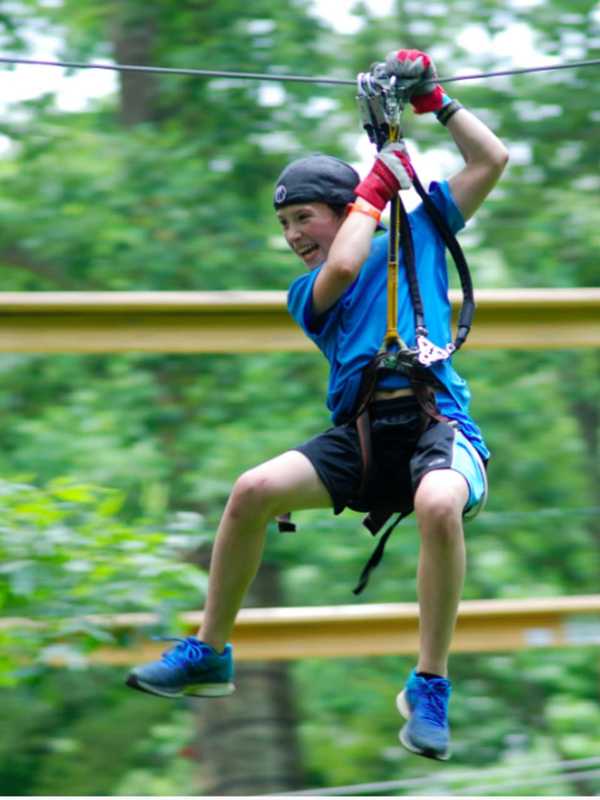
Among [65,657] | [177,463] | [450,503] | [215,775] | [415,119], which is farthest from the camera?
[415,119]

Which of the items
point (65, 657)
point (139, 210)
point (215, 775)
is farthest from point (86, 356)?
point (65, 657)

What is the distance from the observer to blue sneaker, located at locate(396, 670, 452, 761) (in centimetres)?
291

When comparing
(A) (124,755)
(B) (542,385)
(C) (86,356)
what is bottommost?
(A) (124,755)

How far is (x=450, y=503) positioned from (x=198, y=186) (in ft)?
11.3

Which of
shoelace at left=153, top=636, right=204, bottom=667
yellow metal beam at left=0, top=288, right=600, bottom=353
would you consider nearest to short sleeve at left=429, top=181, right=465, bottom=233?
yellow metal beam at left=0, top=288, right=600, bottom=353

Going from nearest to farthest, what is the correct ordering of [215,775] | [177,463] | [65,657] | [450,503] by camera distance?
1. [450,503]
2. [65,657]
3. [177,463]
4. [215,775]

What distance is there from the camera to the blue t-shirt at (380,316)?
9.92 ft

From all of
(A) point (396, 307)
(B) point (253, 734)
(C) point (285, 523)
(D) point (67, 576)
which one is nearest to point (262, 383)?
(B) point (253, 734)

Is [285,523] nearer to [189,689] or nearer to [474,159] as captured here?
[189,689]

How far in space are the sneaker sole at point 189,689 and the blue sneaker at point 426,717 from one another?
42cm

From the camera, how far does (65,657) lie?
12.3 feet

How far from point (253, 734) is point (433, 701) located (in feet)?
10.4

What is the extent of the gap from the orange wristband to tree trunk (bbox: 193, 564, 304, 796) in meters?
3.16

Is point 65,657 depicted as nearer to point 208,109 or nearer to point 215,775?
point 215,775
